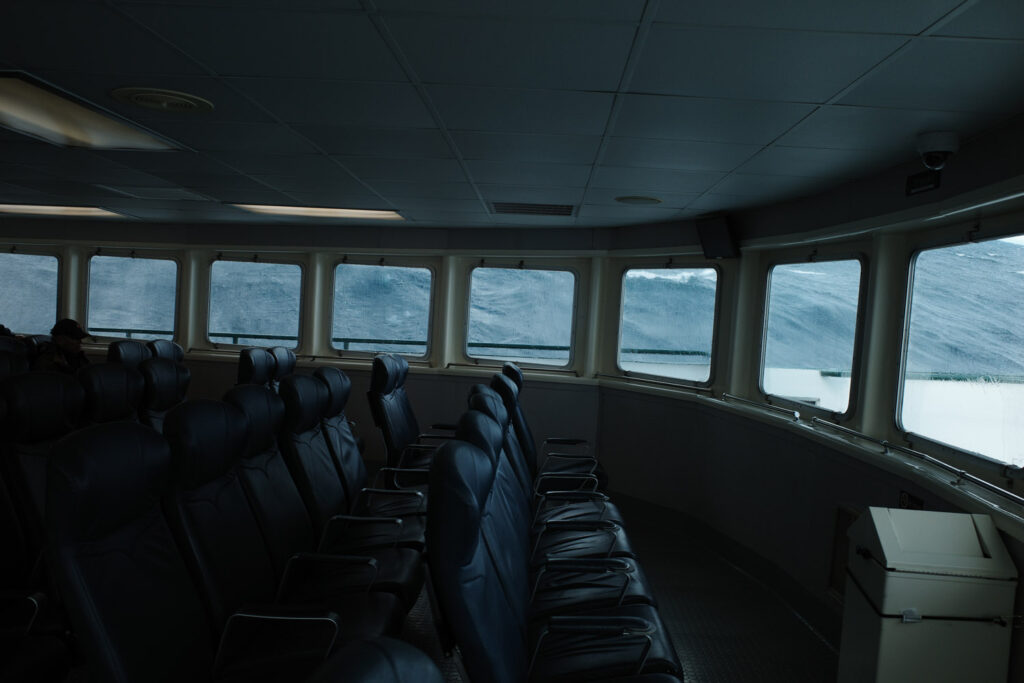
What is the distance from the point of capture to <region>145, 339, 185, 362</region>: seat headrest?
6.30m

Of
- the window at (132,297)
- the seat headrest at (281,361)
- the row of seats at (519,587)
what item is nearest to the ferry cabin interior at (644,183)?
the seat headrest at (281,361)

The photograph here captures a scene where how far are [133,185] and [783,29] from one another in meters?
4.72

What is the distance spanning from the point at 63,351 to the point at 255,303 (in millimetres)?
2751

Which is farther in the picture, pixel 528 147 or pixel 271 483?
pixel 528 147

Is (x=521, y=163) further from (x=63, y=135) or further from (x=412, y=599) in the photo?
(x=63, y=135)

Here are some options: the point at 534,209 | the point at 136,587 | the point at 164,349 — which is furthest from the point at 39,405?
the point at 164,349

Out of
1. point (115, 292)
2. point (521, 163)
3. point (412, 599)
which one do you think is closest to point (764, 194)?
point (521, 163)

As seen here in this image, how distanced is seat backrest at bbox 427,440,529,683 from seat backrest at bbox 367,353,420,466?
2.61 meters

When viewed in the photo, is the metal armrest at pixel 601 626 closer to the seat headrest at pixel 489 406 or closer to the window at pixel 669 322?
the seat headrest at pixel 489 406

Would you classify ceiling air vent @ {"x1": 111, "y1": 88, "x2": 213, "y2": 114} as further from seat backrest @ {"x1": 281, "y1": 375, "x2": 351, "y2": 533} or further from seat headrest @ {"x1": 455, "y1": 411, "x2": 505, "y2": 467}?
seat headrest @ {"x1": 455, "y1": 411, "x2": 505, "y2": 467}

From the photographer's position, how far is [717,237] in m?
4.98

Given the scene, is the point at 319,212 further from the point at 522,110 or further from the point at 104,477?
the point at 104,477

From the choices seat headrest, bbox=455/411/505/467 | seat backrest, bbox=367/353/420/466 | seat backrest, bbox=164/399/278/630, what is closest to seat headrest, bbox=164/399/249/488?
seat backrest, bbox=164/399/278/630

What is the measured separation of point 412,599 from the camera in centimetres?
274
